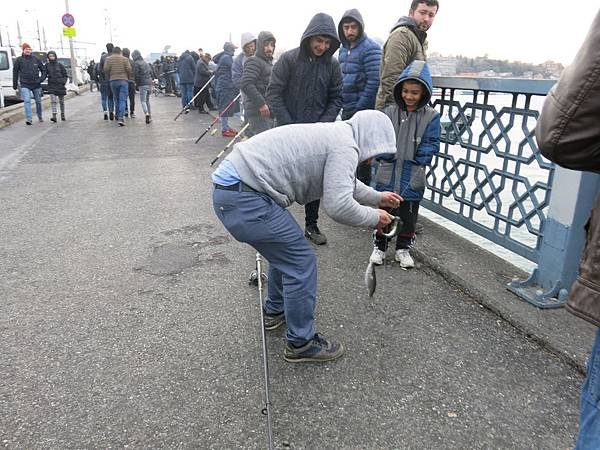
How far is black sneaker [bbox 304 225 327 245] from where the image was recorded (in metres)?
4.64

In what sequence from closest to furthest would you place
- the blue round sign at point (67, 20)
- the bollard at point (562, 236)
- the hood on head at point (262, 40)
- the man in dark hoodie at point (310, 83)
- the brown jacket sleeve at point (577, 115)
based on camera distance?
the brown jacket sleeve at point (577, 115)
the bollard at point (562, 236)
the man in dark hoodie at point (310, 83)
the hood on head at point (262, 40)
the blue round sign at point (67, 20)

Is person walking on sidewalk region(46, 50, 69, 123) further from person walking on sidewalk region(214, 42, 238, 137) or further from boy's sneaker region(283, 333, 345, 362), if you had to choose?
boy's sneaker region(283, 333, 345, 362)

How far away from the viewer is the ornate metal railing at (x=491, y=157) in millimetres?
3619

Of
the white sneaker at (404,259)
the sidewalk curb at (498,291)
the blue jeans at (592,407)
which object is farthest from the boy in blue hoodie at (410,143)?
the blue jeans at (592,407)

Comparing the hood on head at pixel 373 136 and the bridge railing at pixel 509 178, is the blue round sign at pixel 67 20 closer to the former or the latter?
the bridge railing at pixel 509 178

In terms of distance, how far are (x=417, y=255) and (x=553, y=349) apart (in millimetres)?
1566

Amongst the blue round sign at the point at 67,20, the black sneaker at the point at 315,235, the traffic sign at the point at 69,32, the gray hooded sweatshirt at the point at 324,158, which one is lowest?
the black sneaker at the point at 315,235

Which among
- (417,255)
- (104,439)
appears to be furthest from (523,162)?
(104,439)

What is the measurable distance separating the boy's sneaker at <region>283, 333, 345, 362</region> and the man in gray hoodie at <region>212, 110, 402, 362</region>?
0.21m

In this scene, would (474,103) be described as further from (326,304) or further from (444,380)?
(444,380)

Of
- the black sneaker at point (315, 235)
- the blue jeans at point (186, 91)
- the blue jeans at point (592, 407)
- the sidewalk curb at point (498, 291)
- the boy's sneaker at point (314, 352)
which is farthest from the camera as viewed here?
the blue jeans at point (186, 91)

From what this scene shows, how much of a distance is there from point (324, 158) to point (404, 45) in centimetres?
241

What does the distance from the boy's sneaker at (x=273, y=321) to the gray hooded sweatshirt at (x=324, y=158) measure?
940mm

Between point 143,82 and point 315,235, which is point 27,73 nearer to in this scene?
point 143,82
